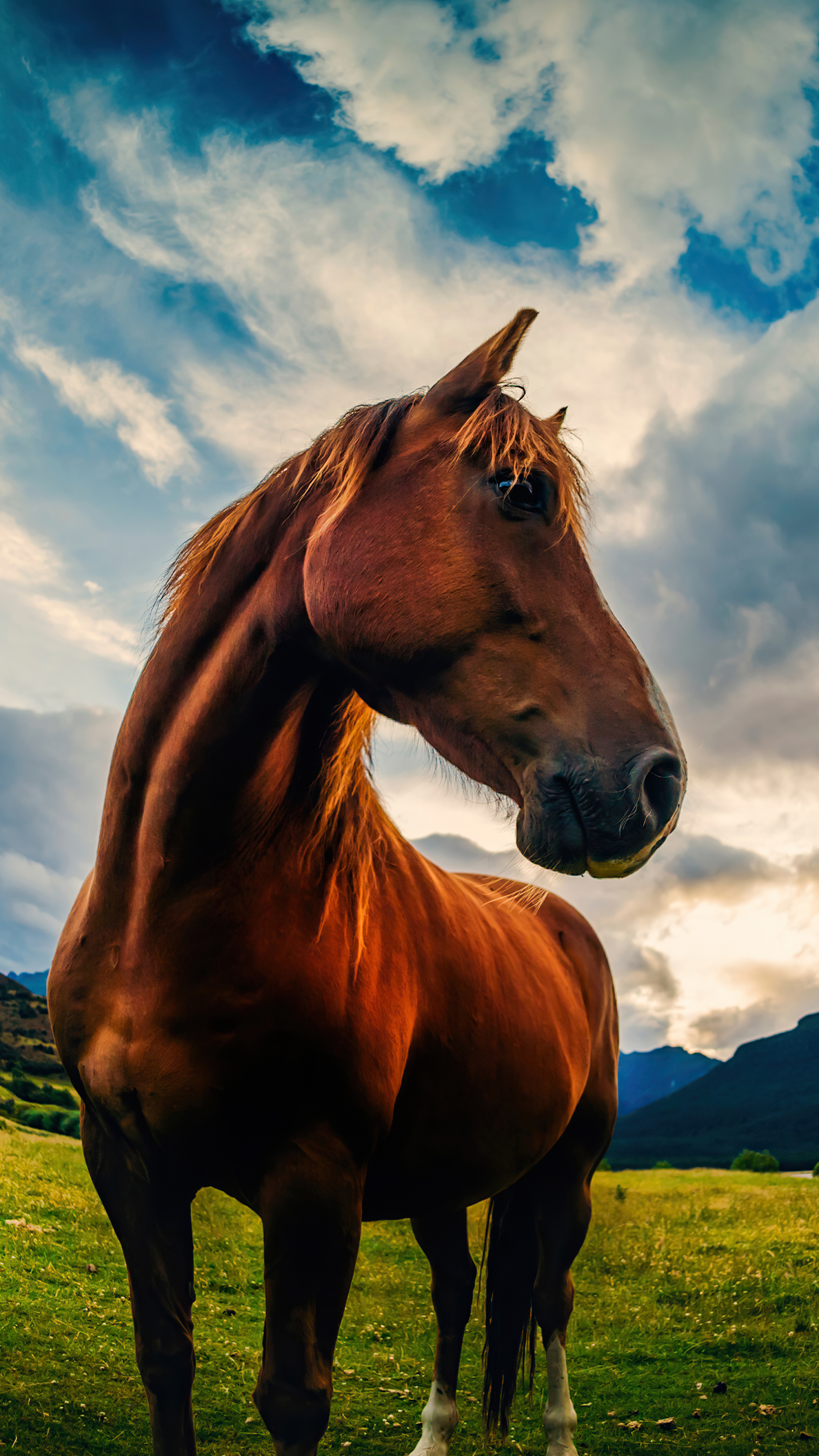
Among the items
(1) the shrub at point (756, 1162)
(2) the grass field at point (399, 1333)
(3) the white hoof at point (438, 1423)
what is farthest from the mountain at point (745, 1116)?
(3) the white hoof at point (438, 1423)

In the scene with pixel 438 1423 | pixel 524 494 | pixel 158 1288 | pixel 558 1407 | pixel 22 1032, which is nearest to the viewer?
pixel 524 494

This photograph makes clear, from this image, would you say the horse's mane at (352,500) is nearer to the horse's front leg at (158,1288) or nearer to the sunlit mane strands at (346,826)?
the sunlit mane strands at (346,826)

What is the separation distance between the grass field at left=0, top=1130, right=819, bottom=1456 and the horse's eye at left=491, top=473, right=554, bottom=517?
15.2ft

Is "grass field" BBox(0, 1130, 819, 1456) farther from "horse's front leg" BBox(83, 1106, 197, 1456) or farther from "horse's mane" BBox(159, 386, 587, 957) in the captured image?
"horse's mane" BBox(159, 386, 587, 957)

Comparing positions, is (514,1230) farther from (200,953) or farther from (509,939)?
(200,953)

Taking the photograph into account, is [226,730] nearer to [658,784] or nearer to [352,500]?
[352,500]

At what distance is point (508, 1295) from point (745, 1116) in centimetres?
3984

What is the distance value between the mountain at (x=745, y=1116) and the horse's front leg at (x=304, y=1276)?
703 inches

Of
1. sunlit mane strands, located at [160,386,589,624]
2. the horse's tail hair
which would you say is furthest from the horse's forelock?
the horse's tail hair

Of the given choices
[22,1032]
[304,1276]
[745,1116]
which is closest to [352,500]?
[304,1276]

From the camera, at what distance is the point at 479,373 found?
6.34 ft

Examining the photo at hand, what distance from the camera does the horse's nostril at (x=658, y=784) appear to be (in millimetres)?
1483

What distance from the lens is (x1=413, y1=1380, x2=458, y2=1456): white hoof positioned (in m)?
3.85

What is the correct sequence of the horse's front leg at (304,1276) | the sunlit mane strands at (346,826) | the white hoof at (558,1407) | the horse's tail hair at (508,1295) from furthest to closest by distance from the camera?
the horse's tail hair at (508,1295), the white hoof at (558,1407), the sunlit mane strands at (346,826), the horse's front leg at (304,1276)
